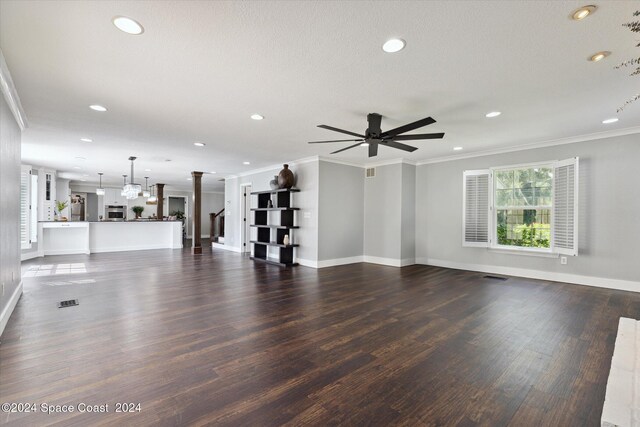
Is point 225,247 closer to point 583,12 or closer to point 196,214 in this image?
point 196,214

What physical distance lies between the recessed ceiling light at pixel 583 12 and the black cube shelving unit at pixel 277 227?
18.0ft

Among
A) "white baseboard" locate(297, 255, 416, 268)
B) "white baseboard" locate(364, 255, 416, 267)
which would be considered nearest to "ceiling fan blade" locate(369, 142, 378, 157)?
"white baseboard" locate(297, 255, 416, 268)

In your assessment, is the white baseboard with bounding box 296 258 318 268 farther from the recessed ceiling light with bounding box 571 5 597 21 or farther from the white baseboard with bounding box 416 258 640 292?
the recessed ceiling light with bounding box 571 5 597 21

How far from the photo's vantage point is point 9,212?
333 centimetres

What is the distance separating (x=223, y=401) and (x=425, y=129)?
4421 millimetres

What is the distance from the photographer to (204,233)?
50.2ft

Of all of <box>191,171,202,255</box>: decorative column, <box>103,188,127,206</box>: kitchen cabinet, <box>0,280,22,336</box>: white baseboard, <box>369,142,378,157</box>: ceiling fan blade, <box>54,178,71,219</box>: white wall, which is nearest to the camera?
<box>0,280,22,336</box>: white baseboard

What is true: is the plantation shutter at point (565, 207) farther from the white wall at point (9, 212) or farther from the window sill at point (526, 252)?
the white wall at point (9, 212)

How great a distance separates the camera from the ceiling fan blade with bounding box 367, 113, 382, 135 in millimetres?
3774

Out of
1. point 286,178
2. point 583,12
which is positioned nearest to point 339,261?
point 286,178

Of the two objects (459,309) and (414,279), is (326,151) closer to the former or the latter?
(414,279)

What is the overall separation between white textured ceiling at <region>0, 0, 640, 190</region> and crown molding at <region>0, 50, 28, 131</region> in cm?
8

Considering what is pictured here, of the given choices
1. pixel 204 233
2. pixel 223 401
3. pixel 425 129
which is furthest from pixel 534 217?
pixel 204 233

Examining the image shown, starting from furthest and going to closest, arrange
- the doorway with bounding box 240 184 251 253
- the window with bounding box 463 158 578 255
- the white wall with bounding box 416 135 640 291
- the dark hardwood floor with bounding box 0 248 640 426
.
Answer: the doorway with bounding box 240 184 251 253
the window with bounding box 463 158 578 255
the white wall with bounding box 416 135 640 291
the dark hardwood floor with bounding box 0 248 640 426
